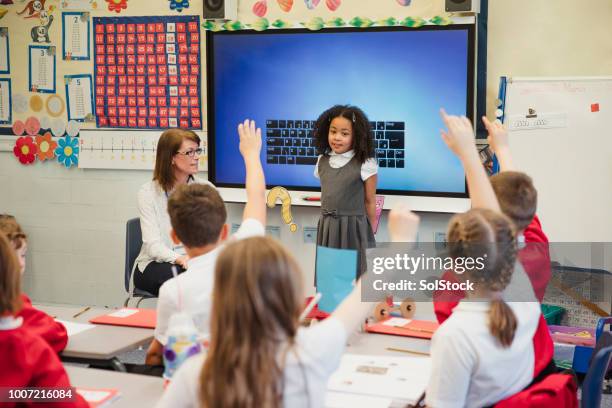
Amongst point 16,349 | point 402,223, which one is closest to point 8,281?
point 16,349

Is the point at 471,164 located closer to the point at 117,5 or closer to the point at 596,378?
the point at 596,378

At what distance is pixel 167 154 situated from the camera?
3930mm

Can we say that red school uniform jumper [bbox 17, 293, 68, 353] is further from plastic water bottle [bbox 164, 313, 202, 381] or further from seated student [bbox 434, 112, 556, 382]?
seated student [bbox 434, 112, 556, 382]

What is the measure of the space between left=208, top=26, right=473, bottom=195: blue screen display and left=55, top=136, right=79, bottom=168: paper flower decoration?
3.66 feet

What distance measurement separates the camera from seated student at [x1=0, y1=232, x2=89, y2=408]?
1.71 m

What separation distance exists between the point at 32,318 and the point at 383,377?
1.08 m

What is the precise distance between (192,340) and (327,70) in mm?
3174

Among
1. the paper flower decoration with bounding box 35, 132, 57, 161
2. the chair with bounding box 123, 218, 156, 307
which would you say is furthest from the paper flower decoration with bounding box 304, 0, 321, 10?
the paper flower decoration with bounding box 35, 132, 57, 161

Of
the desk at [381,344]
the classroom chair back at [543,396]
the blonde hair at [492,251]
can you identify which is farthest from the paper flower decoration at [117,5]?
the classroom chair back at [543,396]

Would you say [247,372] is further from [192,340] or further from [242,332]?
[192,340]

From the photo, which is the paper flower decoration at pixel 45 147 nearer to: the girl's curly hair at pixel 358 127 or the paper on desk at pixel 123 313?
the girl's curly hair at pixel 358 127

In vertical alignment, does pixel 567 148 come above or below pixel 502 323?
above

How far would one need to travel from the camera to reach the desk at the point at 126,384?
6.73ft

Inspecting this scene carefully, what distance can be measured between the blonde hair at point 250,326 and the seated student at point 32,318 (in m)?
0.97
